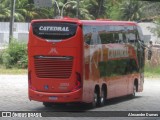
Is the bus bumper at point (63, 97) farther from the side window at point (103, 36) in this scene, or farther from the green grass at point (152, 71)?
the green grass at point (152, 71)

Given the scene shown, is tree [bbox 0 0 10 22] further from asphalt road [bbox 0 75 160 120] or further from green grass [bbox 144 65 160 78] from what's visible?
asphalt road [bbox 0 75 160 120]

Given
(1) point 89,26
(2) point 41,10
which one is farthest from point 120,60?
(2) point 41,10

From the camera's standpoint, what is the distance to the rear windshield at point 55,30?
18.9m

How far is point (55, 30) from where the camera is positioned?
1897cm

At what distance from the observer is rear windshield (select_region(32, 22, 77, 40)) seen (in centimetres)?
1886

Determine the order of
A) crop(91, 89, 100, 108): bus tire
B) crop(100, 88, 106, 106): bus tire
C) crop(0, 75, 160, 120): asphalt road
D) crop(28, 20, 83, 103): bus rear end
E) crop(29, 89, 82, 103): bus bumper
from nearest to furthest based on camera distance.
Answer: crop(29, 89, 82, 103): bus bumper, crop(28, 20, 83, 103): bus rear end, crop(0, 75, 160, 120): asphalt road, crop(91, 89, 100, 108): bus tire, crop(100, 88, 106, 106): bus tire

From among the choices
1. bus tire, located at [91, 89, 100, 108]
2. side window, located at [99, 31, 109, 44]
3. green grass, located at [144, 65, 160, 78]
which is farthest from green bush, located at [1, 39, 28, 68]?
bus tire, located at [91, 89, 100, 108]

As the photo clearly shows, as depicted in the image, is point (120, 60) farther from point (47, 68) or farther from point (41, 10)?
point (41, 10)

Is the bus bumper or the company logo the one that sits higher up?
the company logo

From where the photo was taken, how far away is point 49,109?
19516 millimetres

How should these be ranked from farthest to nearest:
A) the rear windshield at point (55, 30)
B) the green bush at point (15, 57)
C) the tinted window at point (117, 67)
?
the green bush at point (15, 57)
the tinted window at point (117, 67)
the rear windshield at point (55, 30)

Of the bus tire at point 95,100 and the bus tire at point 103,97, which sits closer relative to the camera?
the bus tire at point 95,100

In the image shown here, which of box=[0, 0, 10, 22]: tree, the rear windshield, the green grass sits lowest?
box=[0, 0, 10, 22]: tree

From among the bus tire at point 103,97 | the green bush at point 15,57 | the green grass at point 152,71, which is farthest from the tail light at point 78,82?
the green bush at point 15,57
